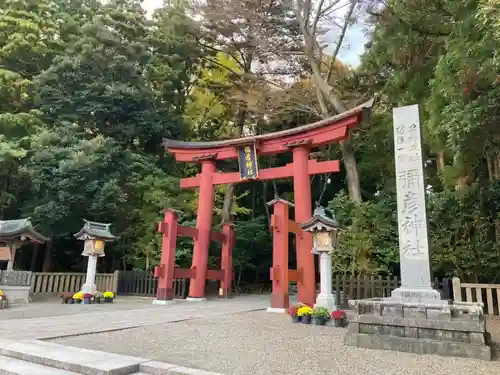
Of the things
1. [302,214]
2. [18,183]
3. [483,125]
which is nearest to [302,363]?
[483,125]

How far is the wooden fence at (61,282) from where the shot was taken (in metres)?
13.2

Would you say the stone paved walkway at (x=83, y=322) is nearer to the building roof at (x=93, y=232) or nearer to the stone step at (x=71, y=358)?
the stone step at (x=71, y=358)

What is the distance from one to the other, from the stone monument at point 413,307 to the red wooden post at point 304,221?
4872 mm

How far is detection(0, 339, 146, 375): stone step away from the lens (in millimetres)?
3836

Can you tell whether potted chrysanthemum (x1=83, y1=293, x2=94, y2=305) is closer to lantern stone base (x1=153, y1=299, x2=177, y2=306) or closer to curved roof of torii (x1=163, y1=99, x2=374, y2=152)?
lantern stone base (x1=153, y1=299, x2=177, y2=306)

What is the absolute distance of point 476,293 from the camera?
31.6ft

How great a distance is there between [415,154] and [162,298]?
350 inches

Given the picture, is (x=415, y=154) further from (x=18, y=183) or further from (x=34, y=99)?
(x=34, y=99)

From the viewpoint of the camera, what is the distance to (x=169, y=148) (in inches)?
592

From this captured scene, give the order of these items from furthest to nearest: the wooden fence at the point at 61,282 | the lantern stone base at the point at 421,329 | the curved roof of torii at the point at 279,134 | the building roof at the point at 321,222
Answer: the wooden fence at the point at 61,282, the curved roof of torii at the point at 279,134, the building roof at the point at 321,222, the lantern stone base at the point at 421,329

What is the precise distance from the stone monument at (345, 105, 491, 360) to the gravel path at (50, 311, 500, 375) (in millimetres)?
246

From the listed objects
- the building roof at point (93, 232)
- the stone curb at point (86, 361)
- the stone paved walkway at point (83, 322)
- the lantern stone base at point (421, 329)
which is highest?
the building roof at point (93, 232)

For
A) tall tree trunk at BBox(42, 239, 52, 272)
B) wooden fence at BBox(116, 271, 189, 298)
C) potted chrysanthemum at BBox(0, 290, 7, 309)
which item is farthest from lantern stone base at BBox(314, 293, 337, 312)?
tall tree trunk at BBox(42, 239, 52, 272)

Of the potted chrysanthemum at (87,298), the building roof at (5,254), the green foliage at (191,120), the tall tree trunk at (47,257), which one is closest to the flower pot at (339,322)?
the green foliage at (191,120)
